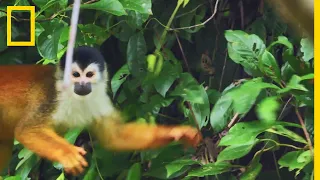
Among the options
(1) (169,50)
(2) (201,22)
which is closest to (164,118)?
(1) (169,50)

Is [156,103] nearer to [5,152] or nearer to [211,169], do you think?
[211,169]

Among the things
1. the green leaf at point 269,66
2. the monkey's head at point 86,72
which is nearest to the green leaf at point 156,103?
the monkey's head at point 86,72

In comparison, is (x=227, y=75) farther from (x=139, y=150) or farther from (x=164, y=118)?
(x=139, y=150)

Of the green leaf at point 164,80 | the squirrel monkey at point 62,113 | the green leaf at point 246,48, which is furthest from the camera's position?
the green leaf at point 164,80

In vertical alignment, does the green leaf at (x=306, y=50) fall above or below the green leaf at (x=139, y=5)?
below

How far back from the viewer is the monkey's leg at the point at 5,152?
160cm

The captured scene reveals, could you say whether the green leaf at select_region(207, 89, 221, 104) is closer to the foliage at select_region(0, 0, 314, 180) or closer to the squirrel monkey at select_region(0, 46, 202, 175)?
the foliage at select_region(0, 0, 314, 180)

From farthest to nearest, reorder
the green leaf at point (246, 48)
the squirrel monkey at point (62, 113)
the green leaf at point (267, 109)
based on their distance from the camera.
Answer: the green leaf at point (246, 48)
the squirrel monkey at point (62, 113)
the green leaf at point (267, 109)

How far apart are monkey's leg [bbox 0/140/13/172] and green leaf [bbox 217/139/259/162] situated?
57 centimetres

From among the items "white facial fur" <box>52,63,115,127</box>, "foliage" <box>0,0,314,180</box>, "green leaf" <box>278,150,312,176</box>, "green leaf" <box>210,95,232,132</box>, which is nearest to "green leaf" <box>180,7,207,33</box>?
"foliage" <box>0,0,314,180</box>

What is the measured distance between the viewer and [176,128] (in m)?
1.53

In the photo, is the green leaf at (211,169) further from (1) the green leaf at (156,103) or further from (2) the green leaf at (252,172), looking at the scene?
(1) the green leaf at (156,103)

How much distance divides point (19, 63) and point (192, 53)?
523 mm

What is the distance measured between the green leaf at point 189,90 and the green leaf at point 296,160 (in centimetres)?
28
